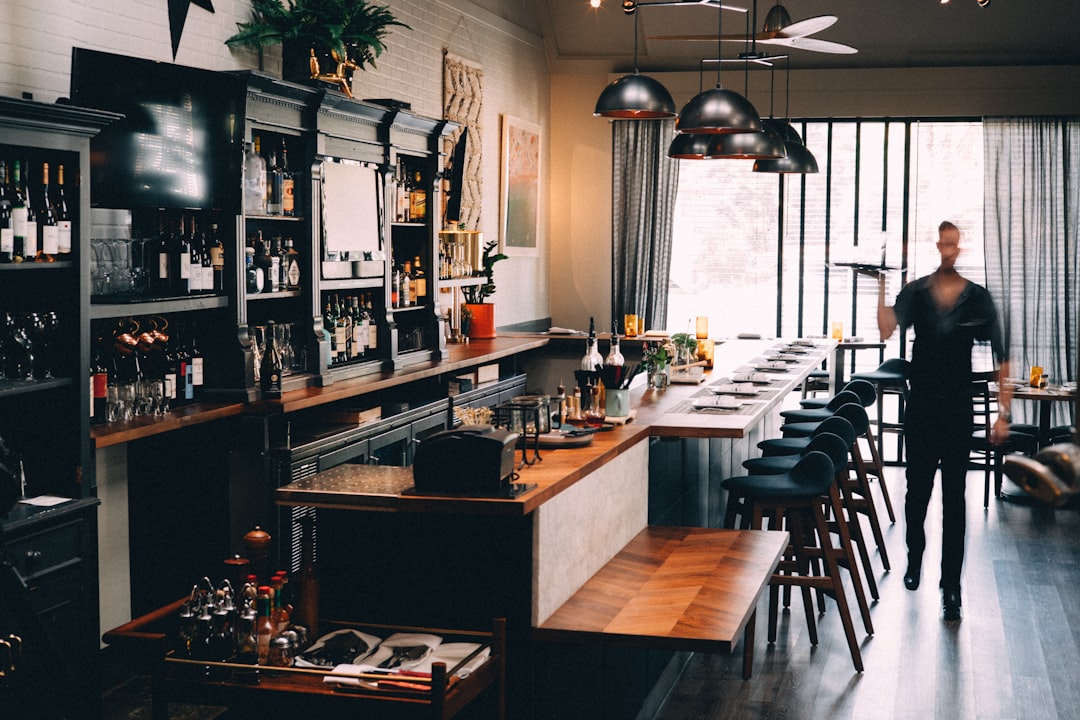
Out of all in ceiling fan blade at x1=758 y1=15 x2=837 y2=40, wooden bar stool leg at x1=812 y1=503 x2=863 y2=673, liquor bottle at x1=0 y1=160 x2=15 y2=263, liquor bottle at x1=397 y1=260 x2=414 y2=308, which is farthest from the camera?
liquor bottle at x1=397 y1=260 x2=414 y2=308

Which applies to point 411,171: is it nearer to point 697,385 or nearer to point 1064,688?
point 697,385

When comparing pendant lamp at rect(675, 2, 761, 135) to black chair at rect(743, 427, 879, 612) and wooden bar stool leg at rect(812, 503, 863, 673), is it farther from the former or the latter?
wooden bar stool leg at rect(812, 503, 863, 673)

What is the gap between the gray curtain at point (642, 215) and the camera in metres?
10.6

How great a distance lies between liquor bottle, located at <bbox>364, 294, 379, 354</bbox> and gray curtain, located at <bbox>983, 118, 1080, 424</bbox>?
5926 mm

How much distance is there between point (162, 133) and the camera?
449cm

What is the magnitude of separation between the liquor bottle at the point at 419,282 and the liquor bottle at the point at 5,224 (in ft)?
10.9

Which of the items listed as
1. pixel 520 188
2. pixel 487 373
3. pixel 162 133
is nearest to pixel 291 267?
pixel 162 133

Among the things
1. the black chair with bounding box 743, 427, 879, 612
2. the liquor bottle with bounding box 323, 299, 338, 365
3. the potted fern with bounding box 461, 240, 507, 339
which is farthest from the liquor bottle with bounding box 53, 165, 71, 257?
the potted fern with bounding box 461, 240, 507, 339

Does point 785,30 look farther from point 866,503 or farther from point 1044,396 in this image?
point 1044,396

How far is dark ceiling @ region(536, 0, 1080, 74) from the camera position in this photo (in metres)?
9.50

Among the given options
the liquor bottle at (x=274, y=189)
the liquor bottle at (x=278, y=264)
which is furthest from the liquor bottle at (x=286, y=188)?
the liquor bottle at (x=278, y=264)

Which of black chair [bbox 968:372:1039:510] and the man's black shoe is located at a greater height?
black chair [bbox 968:372:1039:510]

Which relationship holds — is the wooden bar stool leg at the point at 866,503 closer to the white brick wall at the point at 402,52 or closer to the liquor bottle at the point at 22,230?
the white brick wall at the point at 402,52

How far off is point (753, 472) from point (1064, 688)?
1536 mm
